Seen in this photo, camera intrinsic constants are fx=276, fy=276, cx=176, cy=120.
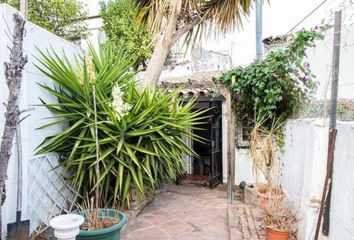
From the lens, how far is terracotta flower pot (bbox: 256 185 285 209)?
423cm

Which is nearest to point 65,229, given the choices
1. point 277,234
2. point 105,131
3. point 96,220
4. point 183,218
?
point 96,220

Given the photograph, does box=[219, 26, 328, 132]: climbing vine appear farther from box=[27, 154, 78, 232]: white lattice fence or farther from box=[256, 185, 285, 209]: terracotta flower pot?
box=[27, 154, 78, 232]: white lattice fence

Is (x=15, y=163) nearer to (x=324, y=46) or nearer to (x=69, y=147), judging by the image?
(x=69, y=147)

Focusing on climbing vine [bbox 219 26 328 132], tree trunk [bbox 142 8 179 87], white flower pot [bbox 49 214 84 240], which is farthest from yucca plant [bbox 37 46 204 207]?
climbing vine [bbox 219 26 328 132]

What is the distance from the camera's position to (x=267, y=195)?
4.50m

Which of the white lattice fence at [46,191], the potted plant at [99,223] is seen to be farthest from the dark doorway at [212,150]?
the potted plant at [99,223]

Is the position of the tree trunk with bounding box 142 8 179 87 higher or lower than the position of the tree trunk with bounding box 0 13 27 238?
higher

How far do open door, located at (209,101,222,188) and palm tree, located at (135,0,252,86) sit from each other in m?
2.64

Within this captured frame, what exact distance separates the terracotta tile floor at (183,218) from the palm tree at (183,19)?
8.90 ft

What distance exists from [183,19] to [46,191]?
4.43m

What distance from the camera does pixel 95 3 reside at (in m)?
15.5

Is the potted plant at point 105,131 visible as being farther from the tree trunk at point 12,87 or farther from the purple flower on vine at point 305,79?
the purple flower on vine at point 305,79

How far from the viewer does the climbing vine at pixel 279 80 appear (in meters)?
5.01

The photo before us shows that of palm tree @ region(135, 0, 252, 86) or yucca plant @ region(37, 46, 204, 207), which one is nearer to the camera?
yucca plant @ region(37, 46, 204, 207)
